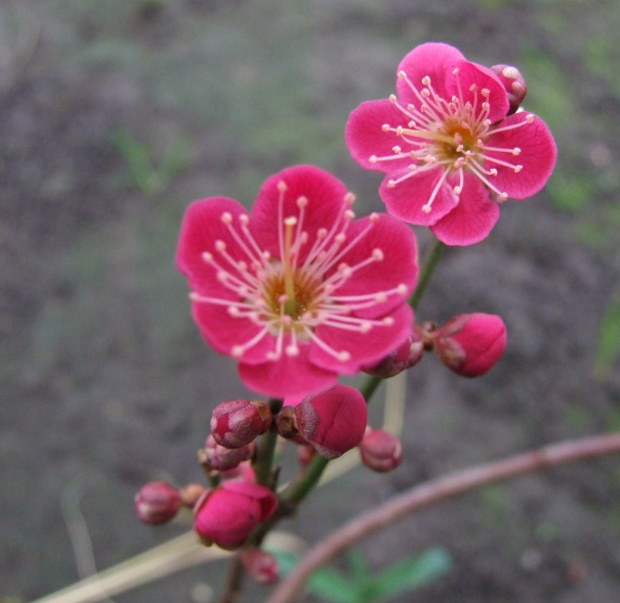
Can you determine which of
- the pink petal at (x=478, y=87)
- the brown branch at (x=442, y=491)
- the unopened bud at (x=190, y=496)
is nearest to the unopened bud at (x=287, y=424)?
the unopened bud at (x=190, y=496)

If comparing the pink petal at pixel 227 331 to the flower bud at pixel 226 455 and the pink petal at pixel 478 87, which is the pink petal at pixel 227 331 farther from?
the pink petal at pixel 478 87

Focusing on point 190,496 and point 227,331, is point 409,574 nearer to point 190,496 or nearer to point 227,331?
point 190,496

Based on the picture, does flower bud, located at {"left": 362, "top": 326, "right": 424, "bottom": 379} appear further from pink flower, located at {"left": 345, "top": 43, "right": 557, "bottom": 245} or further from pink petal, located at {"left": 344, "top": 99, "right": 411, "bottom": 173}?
pink petal, located at {"left": 344, "top": 99, "right": 411, "bottom": 173}

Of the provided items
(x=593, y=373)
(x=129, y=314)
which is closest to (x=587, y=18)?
(x=593, y=373)

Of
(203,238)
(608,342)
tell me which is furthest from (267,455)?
(608,342)

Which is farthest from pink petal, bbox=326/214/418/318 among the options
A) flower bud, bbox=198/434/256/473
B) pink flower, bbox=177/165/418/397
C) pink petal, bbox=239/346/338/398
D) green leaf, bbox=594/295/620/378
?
green leaf, bbox=594/295/620/378

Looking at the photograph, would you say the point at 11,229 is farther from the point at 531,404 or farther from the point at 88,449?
the point at 531,404
